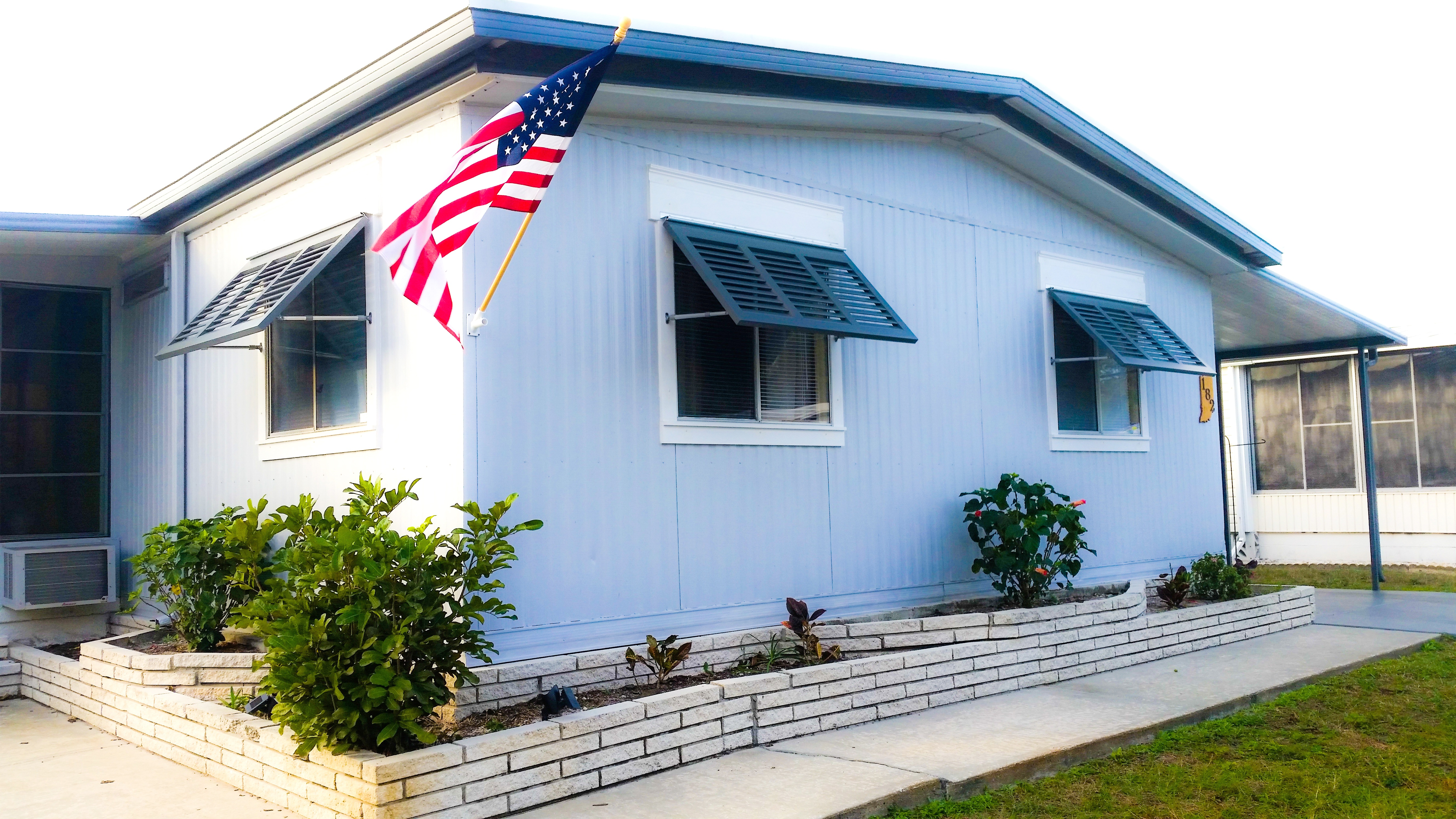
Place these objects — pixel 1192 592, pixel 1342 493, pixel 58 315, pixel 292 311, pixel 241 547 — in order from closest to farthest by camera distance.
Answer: pixel 241 547 → pixel 292 311 → pixel 58 315 → pixel 1192 592 → pixel 1342 493

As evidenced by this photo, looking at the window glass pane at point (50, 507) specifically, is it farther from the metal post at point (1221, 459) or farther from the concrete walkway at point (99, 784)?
the metal post at point (1221, 459)

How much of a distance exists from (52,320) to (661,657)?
6.45 metres

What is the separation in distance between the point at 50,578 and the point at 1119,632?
25.8 feet

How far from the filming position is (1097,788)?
5.39 meters

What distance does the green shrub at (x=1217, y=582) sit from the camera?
1004 cm

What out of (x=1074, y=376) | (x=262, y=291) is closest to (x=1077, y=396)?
(x=1074, y=376)

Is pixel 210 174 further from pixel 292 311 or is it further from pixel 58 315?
pixel 58 315

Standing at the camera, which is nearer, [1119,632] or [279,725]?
[279,725]

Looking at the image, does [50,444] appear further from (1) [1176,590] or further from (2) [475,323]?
(1) [1176,590]

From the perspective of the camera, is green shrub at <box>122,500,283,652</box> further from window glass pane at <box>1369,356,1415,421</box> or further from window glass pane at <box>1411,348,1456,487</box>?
window glass pane at <box>1411,348,1456,487</box>

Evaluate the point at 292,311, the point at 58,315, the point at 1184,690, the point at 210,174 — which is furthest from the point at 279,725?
the point at 58,315

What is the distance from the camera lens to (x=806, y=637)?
6.84m

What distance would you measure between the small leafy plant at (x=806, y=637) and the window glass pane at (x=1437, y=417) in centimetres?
1440

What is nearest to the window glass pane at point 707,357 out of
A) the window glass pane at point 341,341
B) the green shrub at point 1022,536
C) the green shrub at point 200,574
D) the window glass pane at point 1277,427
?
the window glass pane at point 341,341
